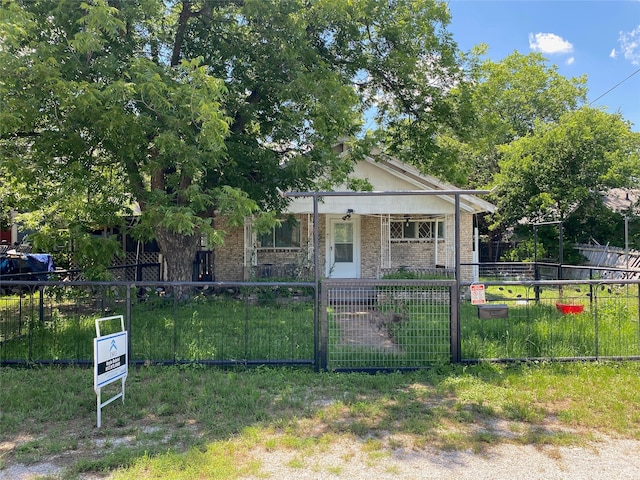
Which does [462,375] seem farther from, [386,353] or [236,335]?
[236,335]

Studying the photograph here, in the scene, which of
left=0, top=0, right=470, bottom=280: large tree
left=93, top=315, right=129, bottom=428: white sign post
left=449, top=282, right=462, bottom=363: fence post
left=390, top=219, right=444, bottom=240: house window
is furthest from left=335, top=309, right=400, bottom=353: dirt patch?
left=390, top=219, right=444, bottom=240: house window

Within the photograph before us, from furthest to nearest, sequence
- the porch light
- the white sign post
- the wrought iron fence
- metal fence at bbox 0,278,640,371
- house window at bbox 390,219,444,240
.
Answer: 1. house window at bbox 390,219,444,240
2. the porch light
3. the wrought iron fence
4. metal fence at bbox 0,278,640,371
5. the white sign post

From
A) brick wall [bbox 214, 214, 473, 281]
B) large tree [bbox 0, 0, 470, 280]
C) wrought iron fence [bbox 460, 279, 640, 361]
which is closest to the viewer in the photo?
wrought iron fence [bbox 460, 279, 640, 361]

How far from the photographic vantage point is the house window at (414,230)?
1561cm

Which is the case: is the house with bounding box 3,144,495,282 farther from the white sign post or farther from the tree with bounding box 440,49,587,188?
the tree with bounding box 440,49,587,188

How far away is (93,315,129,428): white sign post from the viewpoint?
437cm

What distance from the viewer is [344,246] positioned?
15547 mm

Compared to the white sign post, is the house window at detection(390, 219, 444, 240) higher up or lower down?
higher up

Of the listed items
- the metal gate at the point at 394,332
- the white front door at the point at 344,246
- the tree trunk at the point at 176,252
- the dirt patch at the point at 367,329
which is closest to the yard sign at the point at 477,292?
the metal gate at the point at 394,332

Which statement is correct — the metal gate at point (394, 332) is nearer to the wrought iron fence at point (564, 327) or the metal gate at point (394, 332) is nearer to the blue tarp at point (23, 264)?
the wrought iron fence at point (564, 327)

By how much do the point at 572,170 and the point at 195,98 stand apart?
60.1ft

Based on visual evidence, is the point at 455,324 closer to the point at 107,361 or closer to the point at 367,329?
the point at 367,329

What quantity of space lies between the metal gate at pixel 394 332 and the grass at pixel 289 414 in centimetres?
24

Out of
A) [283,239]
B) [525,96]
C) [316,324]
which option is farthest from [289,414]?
[525,96]
